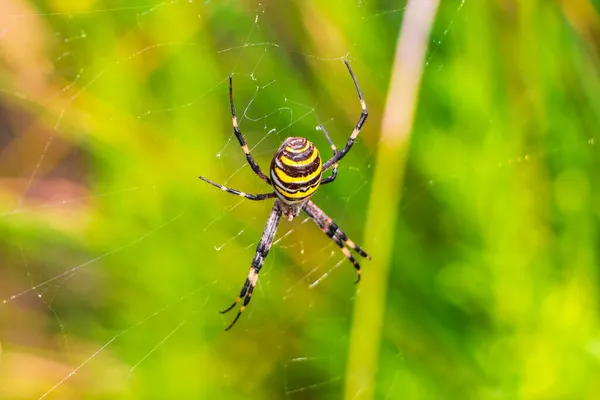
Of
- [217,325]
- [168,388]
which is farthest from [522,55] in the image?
[168,388]

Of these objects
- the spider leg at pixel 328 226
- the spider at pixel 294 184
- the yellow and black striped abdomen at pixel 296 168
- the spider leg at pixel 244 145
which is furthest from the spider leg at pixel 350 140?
the spider leg at pixel 328 226

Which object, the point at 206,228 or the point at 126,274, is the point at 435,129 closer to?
the point at 206,228

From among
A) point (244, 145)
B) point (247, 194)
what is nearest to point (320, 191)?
point (247, 194)

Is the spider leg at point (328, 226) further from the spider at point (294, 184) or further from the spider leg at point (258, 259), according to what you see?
the spider leg at point (258, 259)

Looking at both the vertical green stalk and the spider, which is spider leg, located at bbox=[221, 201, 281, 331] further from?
the vertical green stalk

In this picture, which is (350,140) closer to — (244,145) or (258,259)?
(244,145)

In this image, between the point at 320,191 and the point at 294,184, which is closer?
the point at 294,184
